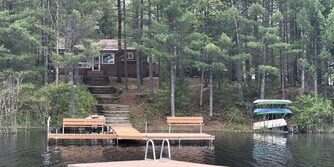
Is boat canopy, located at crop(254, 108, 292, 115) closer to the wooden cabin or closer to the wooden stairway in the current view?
the wooden stairway

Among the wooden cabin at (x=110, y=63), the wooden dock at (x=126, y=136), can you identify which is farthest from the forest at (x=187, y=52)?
the wooden dock at (x=126, y=136)

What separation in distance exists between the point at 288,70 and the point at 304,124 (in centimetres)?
1022

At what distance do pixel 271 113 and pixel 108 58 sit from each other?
17.0m

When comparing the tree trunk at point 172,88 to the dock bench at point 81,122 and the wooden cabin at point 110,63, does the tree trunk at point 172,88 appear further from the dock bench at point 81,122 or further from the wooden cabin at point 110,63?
the wooden cabin at point 110,63

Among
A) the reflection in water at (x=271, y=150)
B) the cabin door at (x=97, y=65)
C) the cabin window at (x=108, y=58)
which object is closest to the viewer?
the reflection in water at (x=271, y=150)

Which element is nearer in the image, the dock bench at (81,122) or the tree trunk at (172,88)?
the dock bench at (81,122)

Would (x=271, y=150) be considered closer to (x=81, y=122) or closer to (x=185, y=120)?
(x=185, y=120)

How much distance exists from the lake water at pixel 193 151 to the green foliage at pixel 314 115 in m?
4.65

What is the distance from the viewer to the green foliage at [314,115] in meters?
32.7

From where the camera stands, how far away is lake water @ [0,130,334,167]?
18.6 metres

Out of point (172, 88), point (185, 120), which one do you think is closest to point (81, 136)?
point (185, 120)

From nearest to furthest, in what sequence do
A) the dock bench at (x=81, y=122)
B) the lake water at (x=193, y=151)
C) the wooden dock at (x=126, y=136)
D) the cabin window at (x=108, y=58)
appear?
the lake water at (x=193, y=151) → the wooden dock at (x=126, y=136) → the dock bench at (x=81, y=122) → the cabin window at (x=108, y=58)

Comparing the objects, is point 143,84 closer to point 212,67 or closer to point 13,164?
point 212,67

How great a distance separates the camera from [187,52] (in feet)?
110
